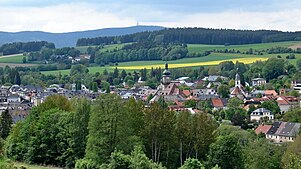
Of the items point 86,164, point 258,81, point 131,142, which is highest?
point 131,142

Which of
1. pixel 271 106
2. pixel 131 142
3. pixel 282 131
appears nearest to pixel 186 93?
pixel 271 106

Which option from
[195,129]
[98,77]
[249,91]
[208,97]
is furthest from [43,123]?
[98,77]

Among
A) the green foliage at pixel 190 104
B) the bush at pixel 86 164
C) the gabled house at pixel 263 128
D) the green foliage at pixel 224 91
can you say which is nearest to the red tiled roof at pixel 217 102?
the green foliage at pixel 190 104

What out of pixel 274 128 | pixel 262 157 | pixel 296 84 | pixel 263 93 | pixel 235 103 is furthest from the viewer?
pixel 296 84

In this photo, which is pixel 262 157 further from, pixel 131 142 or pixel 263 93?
pixel 263 93

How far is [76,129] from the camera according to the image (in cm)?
4828

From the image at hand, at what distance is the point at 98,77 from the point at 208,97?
52596 mm

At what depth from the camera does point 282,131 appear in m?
75.8

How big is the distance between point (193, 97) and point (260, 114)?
29942 millimetres

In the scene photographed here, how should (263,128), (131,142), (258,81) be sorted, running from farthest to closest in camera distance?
(258,81) → (263,128) → (131,142)

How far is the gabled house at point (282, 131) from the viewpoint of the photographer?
2884 inches

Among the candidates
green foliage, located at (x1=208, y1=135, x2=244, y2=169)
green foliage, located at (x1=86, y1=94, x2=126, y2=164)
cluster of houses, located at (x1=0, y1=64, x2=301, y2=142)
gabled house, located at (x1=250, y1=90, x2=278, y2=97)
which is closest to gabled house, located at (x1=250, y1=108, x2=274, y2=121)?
cluster of houses, located at (x1=0, y1=64, x2=301, y2=142)

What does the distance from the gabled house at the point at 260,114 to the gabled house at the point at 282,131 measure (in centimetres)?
1374

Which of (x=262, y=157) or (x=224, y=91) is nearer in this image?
(x=262, y=157)
